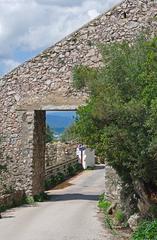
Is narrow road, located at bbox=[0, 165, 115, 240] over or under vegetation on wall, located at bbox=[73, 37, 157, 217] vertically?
under

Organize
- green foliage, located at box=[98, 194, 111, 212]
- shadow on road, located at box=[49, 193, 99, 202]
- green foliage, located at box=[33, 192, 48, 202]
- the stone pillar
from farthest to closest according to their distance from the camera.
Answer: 1. shadow on road, located at box=[49, 193, 99, 202]
2. the stone pillar
3. green foliage, located at box=[33, 192, 48, 202]
4. green foliage, located at box=[98, 194, 111, 212]

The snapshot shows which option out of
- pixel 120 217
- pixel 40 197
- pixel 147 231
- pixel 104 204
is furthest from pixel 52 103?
pixel 147 231

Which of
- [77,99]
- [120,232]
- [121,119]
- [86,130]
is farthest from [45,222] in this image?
[77,99]

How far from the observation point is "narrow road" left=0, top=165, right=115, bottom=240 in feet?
49.0

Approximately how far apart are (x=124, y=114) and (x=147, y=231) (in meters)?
2.75

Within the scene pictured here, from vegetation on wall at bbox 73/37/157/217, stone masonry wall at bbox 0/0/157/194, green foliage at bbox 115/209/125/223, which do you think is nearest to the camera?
vegetation on wall at bbox 73/37/157/217

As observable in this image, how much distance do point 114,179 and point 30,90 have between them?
17.1 ft

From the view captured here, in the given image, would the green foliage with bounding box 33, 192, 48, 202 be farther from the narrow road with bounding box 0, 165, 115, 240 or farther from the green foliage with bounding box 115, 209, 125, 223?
the green foliage with bounding box 115, 209, 125, 223

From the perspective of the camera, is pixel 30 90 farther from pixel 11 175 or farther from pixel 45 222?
pixel 45 222

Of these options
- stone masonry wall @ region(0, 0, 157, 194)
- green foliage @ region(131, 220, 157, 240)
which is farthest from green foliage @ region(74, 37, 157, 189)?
stone masonry wall @ region(0, 0, 157, 194)

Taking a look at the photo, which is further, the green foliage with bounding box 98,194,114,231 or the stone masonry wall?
the stone masonry wall

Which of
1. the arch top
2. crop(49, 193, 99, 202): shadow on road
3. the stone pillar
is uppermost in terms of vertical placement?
the arch top

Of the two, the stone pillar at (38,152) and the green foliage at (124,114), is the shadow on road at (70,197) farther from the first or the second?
the green foliage at (124,114)

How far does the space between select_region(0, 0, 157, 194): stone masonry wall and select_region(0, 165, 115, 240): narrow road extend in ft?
7.65
